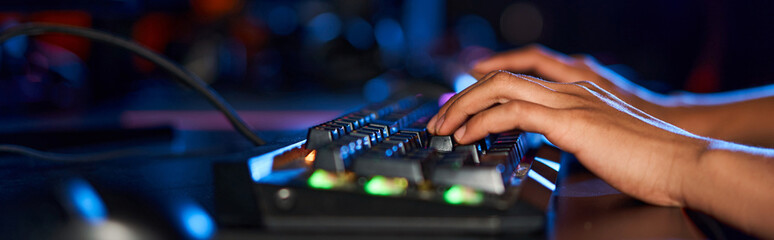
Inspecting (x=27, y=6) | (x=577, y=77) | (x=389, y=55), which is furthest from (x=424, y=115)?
(x=389, y=55)

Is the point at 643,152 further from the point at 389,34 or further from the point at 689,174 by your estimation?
the point at 389,34

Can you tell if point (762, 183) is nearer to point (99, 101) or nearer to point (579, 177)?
point (579, 177)

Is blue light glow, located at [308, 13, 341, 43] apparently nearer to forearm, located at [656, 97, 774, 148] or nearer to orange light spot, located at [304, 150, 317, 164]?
forearm, located at [656, 97, 774, 148]

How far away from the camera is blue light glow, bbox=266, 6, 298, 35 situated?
1996 millimetres

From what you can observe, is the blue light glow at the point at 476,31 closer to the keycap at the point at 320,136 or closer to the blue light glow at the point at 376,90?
the blue light glow at the point at 376,90

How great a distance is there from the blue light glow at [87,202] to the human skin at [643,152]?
0.97 ft

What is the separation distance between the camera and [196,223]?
1.11ft

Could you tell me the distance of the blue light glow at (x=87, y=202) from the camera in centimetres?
31

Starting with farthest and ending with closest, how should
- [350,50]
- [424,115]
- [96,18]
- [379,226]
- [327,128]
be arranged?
1. [350,50]
2. [96,18]
3. [424,115]
4. [327,128]
5. [379,226]

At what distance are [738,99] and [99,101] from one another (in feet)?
4.14

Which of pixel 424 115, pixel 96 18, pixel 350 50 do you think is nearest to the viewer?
pixel 424 115

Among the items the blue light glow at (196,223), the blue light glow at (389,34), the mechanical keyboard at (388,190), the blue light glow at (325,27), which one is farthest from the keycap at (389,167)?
the blue light glow at (389,34)

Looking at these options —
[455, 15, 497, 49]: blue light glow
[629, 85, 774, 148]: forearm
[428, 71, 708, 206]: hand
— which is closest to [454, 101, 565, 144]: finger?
[428, 71, 708, 206]: hand

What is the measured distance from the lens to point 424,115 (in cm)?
70
